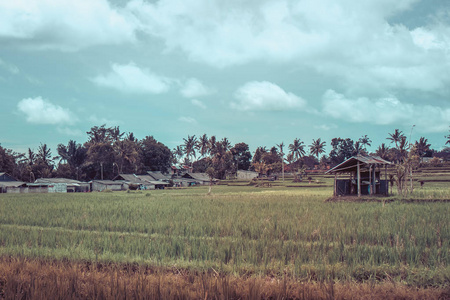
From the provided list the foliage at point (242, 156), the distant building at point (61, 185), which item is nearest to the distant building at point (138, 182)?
the distant building at point (61, 185)

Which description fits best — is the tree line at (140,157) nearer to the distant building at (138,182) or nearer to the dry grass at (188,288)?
the distant building at (138,182)

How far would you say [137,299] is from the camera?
456cm

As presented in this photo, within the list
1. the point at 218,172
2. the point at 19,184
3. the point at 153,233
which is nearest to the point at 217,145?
the point at 218,172

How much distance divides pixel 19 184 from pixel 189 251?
50452 mm

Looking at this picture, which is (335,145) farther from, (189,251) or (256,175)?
(189,251)

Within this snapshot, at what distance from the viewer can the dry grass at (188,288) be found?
4.75 meters

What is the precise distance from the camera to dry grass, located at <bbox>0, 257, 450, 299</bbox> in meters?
4.75

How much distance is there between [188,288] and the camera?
16.4 ft

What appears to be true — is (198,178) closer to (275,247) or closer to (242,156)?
(242,156)

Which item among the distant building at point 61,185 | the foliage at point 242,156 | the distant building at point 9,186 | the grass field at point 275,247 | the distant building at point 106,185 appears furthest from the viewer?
the foliage at point 242,156

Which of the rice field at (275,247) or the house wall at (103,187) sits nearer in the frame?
the rice field at (275,247)

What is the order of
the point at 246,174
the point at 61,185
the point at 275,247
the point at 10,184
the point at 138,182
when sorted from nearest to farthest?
1. the point at 275,247
2. the point at 10,184
3. the point at 61,185
4. the point at 138,182
5. the point at 246,174

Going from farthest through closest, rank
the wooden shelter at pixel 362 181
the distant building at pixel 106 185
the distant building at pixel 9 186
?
the distant building at pixel 106 185, the distant building at pixel 9 186, the wooden shelter at pixel 362 181

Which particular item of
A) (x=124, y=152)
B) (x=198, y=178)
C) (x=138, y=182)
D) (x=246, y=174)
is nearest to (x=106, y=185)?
(x=138, y=182)
